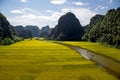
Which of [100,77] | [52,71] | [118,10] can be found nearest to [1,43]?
[118,10]

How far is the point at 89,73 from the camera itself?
29625 millimetres

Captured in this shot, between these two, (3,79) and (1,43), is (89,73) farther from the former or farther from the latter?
(1,43)

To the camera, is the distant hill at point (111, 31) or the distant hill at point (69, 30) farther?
the distant hill at point (69, 30)

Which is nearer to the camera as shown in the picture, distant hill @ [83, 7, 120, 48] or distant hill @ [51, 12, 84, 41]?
distant hill @ [83, 7, 120, 48]

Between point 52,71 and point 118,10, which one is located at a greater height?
point 118,10

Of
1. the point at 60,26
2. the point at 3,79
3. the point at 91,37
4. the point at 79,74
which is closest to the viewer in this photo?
the point at 3,79

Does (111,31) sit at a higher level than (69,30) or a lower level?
lower

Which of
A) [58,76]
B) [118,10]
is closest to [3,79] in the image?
[58,76]

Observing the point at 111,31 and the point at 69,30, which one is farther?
the point at 69,30

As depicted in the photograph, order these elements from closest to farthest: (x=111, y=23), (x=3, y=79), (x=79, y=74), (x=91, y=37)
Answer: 1. (x=3, y=79)
2. (x=79, y=74)
3. (x=111, y=23)
4. (x=91, y=37)

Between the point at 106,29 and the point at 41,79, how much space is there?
76.1 m

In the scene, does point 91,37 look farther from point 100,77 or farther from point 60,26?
point 100,77

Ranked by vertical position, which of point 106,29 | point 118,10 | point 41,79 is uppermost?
point 118,10

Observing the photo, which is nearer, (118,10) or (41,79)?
(41,79)
